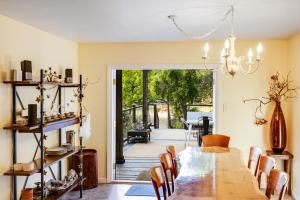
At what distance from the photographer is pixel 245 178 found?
9.45 ft

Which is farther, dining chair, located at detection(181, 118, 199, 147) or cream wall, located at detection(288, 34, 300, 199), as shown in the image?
dining chair, located at detection(181, 118, 199, 147)

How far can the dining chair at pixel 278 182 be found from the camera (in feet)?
7.83

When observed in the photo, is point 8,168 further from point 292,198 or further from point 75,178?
point 292,198

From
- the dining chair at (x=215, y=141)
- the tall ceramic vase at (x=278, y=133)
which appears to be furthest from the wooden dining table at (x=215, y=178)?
the tall ceramic vase at (x=278, y=133)

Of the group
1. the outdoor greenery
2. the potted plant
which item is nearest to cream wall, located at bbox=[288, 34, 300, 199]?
the potted plant

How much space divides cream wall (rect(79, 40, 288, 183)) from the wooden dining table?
134cm

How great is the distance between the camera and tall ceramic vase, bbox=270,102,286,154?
15.9 feet

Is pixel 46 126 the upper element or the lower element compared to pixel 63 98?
lower

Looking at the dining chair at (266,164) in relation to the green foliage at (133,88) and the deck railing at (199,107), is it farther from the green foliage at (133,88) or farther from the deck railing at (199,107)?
the deck railing at (199,107)

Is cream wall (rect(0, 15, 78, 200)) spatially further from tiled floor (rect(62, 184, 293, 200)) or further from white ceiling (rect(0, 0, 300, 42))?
tiled floor (rect(62, 184, 293, 200))

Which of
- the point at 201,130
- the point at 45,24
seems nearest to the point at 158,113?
the point at 201,130

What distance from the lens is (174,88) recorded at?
11.1 meters

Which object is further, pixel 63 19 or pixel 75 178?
pixel 75 178

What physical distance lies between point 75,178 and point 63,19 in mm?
2242
